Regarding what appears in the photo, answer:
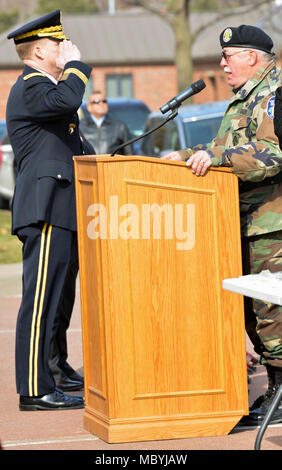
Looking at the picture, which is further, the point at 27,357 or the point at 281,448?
the point at 27,357

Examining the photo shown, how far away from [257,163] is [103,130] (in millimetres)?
6813

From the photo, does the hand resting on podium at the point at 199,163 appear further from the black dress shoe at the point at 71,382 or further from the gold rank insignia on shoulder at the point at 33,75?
the black dress shoe at the point at 71,382

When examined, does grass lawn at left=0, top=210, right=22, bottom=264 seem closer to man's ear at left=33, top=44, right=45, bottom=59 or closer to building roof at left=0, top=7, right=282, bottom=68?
man's ear at left=33, top=44, right=45, bottom=59

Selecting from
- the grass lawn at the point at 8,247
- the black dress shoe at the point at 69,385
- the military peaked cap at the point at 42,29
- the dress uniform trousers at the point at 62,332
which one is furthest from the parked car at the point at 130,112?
the military peaked cap at the point at 42,29

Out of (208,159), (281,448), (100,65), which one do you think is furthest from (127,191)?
(100,65)

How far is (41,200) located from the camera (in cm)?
531

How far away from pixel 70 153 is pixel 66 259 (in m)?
0.61

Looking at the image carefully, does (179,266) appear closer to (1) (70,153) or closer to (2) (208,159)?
(2) (208,159)

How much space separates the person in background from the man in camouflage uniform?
614 cm

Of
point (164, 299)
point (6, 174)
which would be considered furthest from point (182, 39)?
point (164, 299)

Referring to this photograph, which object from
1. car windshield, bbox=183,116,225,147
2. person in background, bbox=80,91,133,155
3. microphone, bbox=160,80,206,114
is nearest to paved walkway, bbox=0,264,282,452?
microphone, bbox=160,80,206,114

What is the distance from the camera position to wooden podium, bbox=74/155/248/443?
4.59 m

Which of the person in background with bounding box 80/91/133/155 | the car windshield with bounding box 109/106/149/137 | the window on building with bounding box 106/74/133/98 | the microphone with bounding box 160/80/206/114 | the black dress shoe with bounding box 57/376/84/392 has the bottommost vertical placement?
the black dress shoe with bounding box 57/376/84/392

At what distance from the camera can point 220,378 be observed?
474 centimetres
